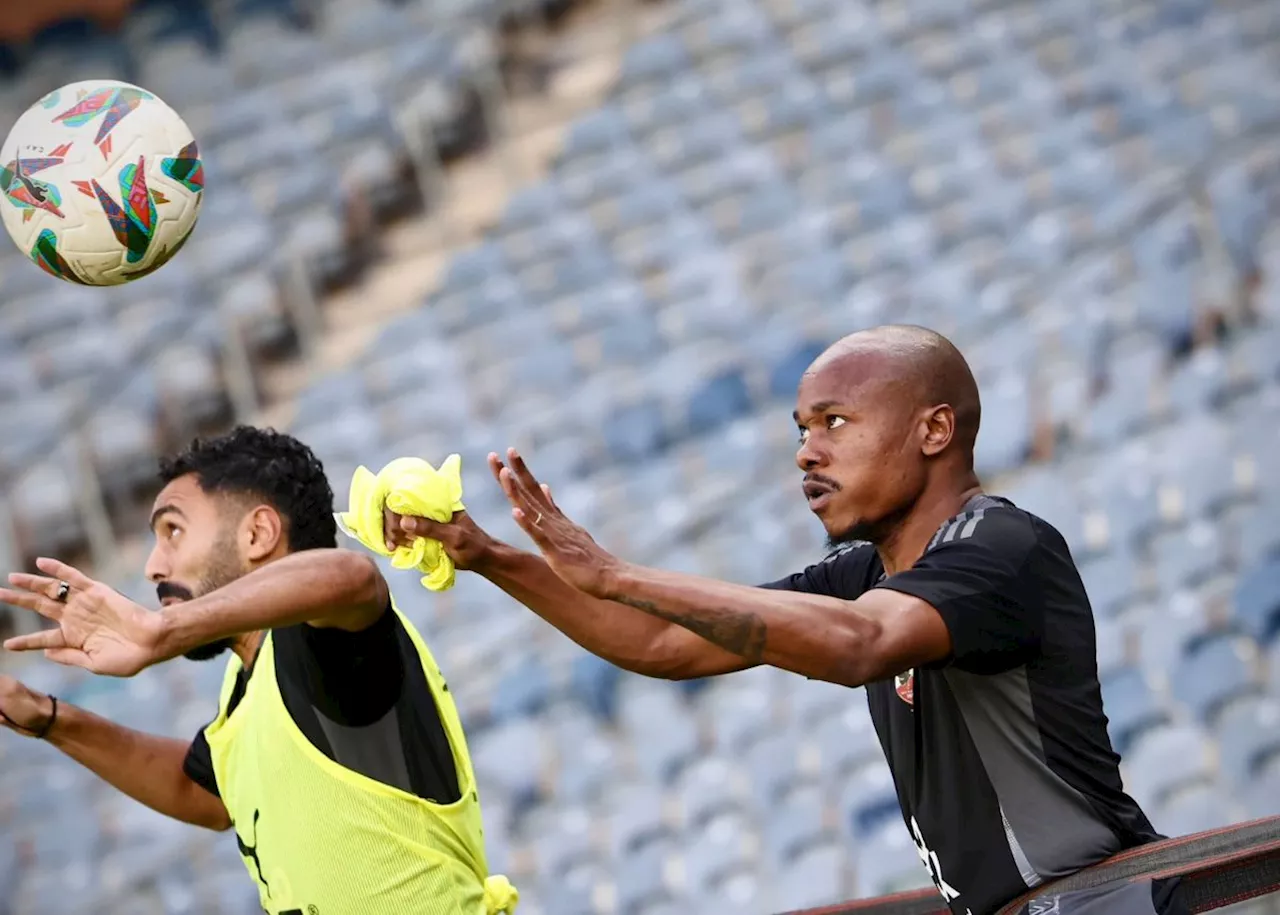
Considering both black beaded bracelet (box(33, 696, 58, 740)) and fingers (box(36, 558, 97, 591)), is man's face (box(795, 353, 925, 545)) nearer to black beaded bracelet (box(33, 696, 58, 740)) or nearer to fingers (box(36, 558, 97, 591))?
fingers (box(36, 558, 97, 591))

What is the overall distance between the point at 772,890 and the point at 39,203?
→ 3468mm

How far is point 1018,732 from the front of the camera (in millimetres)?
2592

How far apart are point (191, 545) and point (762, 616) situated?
1.38m

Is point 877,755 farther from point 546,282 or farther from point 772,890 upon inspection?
point 546,282

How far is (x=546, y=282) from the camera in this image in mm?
7402

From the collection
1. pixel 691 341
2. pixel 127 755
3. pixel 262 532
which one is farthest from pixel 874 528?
pixel 691 341

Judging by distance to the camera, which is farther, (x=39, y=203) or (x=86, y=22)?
(x=86, y=22)

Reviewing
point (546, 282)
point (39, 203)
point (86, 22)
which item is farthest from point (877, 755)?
point (86, 22)

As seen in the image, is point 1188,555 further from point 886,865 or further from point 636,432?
point 636,432

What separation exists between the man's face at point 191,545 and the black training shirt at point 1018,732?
136 centimetres

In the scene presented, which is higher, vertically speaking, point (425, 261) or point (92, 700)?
point (425, 261)

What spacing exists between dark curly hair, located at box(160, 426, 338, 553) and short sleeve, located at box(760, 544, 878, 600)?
939mm

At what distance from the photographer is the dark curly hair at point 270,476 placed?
3256 mm

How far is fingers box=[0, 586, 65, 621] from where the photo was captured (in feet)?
8.52
